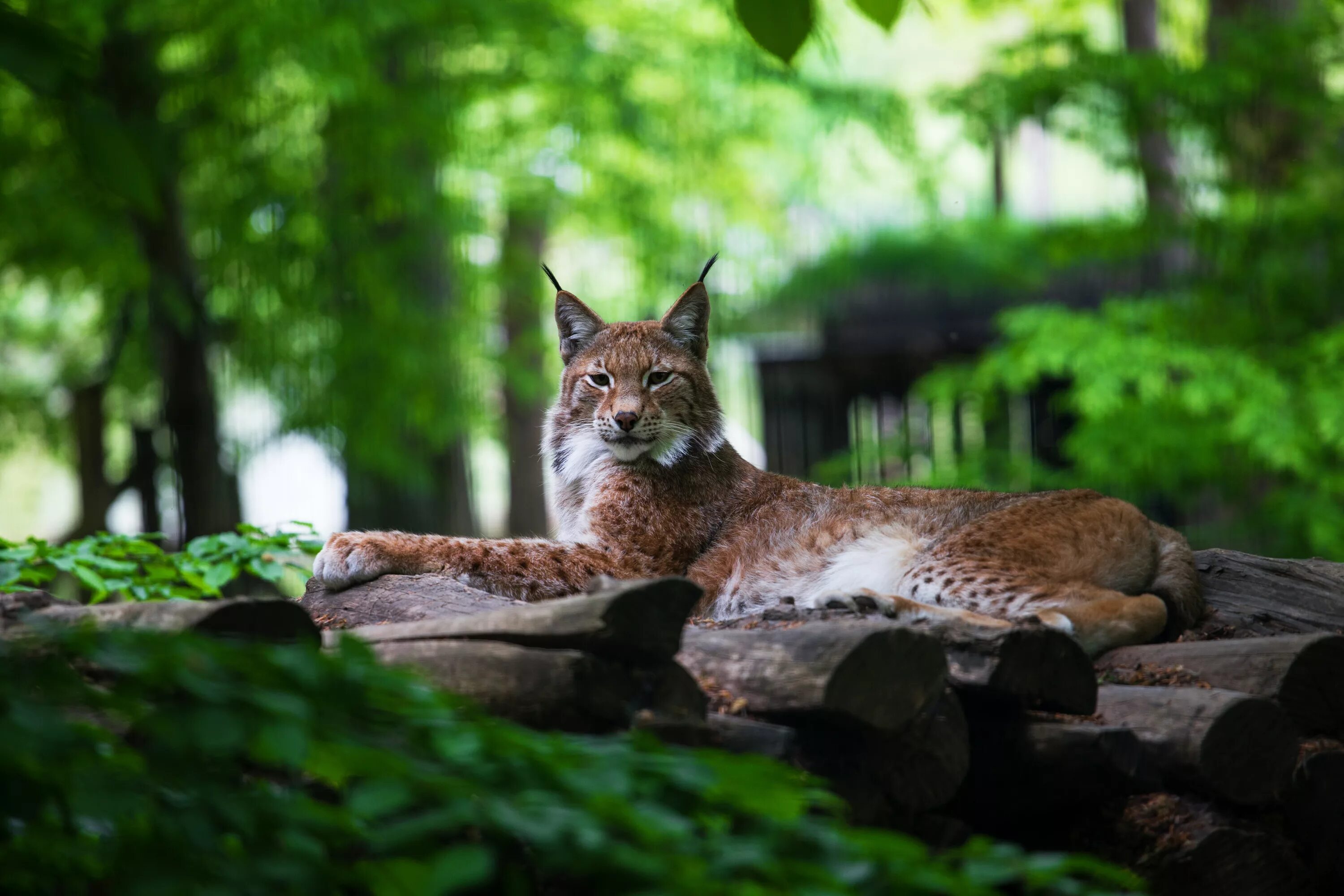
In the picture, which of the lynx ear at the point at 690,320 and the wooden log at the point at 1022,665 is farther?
the lynx ear at the point at 690,320

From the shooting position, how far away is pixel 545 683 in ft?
7.61

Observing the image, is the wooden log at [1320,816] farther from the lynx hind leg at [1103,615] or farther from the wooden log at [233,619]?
the wooden log at [233,619]

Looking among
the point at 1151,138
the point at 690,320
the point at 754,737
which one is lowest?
the point at 754,737

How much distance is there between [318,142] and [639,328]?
540cm

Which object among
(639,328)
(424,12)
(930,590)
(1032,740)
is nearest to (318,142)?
(424,12)

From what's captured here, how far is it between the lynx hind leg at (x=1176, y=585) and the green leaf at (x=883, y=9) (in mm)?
2575

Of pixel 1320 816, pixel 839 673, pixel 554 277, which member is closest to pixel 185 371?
pixel 554 277

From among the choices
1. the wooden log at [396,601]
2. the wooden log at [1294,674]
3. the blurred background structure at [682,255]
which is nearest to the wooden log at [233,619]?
the wooden log at [396,601]

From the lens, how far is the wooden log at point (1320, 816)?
306cm

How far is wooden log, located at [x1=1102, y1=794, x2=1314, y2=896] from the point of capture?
111 inches

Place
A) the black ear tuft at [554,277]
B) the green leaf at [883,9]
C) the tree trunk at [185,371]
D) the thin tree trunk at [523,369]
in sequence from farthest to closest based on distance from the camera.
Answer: the thin tree trunk at [523,369]
the tree trunk at [185,371]
the black ear tuft at [554,277]
the green leaf at [883,9]

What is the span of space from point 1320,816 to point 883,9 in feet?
8.21

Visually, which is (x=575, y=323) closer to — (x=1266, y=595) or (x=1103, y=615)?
(x=1103, y=615)

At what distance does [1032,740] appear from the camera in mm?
2859
